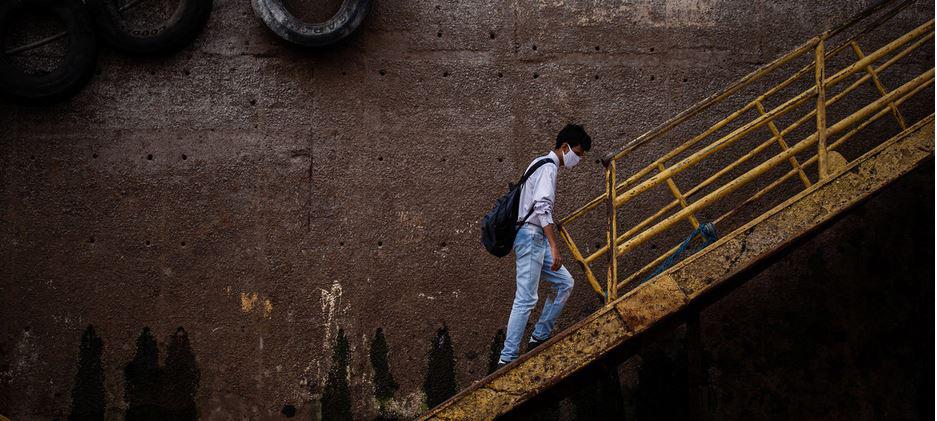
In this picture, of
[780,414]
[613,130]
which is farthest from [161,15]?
[780,414]

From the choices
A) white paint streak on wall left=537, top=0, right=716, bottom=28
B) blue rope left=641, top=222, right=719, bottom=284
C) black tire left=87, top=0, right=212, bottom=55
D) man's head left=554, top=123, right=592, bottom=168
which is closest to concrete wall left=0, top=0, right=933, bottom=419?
white paint streak on wall left=537, top=0, right=716, bottom=28

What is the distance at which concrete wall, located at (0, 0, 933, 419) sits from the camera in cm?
655

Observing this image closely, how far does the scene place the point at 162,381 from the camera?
6492mm

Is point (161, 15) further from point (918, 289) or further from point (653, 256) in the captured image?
point (918, 289)

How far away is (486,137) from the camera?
22.2 ft

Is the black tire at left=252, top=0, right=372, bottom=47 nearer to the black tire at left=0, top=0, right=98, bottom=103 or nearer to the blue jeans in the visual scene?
the black tire at left=0, top=0, right=98, bottom=103

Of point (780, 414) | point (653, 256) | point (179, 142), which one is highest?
point (179, 142)

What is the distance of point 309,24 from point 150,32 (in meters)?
1.38

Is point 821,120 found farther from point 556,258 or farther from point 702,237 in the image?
point 556,258

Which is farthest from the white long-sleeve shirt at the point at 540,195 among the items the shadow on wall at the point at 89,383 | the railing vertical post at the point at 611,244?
the shadow on wall at the point at 89,383

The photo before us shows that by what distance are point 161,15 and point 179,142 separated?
1.15m

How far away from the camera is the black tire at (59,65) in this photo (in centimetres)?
659

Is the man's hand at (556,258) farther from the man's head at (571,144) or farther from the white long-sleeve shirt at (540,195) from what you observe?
the man's head at (571,144)

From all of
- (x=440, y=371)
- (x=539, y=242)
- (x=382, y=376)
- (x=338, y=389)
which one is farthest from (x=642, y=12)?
(x=338, y=389)
